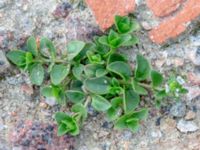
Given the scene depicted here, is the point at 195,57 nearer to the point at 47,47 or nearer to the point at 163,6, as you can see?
the point at 163,6

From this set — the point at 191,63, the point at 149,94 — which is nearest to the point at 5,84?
the point at 149,94

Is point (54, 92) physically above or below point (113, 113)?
above

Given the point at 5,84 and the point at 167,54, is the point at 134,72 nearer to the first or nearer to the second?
the point at 167,54

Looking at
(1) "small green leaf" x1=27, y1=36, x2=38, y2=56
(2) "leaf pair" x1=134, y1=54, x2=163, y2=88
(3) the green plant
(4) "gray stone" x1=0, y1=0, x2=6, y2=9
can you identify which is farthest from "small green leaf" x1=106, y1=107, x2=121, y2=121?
(4) "gray stone" x1=0, y1=0, x2=6, y2=9

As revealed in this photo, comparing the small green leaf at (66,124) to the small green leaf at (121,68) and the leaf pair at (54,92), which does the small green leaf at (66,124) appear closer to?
the leaf pair at (54,92)

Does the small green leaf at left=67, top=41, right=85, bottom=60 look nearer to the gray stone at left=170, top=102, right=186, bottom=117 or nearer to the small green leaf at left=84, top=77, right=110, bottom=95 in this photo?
the small green leaf at left=84, top=77, right=110, bottom=95

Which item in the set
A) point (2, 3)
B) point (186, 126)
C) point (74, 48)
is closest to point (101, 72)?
point (74, 48)

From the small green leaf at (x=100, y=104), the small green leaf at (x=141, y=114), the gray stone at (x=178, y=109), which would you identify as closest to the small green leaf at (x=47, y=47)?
the small green leaf at (x=100, y=104)
